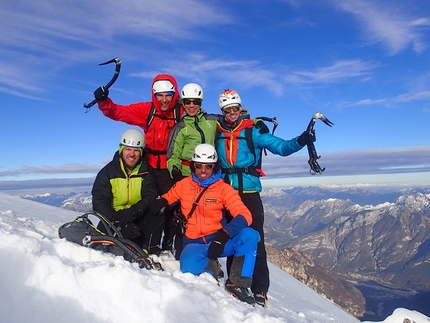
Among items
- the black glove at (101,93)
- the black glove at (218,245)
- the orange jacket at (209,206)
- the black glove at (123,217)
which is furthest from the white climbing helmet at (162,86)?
the black glove at (218,245)

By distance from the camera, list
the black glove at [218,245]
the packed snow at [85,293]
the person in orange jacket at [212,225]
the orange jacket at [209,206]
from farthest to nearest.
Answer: the orange jacket at [209,206] → the person in orange jacket at [212,225] → the black glove at [218,245] → the packed snow at [85,293]

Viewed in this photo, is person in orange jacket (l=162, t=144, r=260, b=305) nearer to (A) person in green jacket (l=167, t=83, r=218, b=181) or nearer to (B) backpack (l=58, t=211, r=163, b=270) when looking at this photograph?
(A) person in green jacket (l=167, t=83, r=218, b=181)

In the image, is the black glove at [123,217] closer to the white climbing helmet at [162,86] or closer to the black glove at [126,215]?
the black glove at [126,215]

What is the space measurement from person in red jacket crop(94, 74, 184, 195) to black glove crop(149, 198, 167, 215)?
901 mm

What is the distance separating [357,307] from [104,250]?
19718cm

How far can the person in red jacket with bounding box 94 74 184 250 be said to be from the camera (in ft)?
25.8

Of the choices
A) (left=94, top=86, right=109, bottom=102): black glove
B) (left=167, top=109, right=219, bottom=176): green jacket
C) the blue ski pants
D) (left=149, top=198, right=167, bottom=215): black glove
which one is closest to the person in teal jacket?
(left=167, top=109, right=219, bottom=176): green jacket

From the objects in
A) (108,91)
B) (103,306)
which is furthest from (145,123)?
(103,306)

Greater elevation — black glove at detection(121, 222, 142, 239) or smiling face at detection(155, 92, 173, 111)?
smiling face at detection(155, 92, 173, 111)

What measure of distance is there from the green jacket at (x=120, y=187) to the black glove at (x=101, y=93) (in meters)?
1.28

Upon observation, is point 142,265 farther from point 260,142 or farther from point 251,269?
point 260,142

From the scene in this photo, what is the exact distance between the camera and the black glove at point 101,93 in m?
7.45

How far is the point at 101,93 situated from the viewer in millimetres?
7477

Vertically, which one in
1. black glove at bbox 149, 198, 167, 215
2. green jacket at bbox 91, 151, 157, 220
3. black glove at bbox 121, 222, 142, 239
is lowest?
black glove at bbox 121, 222, 142, 239
